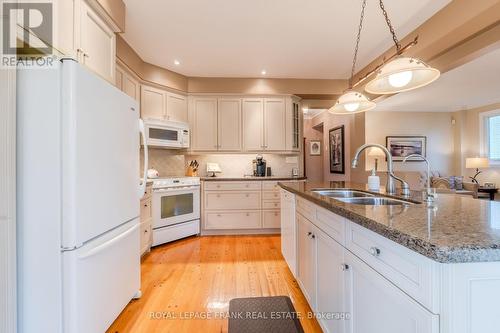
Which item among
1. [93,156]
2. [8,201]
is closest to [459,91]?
[93,156]

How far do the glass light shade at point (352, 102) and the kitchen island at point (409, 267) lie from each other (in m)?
0.98

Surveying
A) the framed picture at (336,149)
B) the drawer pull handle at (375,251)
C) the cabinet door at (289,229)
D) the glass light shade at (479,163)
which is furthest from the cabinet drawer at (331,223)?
the glass light shade at (479,163)

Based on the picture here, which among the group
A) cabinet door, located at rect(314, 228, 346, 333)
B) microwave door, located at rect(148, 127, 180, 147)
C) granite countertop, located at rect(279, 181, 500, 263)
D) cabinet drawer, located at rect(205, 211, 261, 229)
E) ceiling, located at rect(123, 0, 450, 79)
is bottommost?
cabinet drawer, located at rect(205, 211, 261, 229)

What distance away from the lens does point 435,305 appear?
66 cm

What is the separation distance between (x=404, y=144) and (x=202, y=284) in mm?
6339

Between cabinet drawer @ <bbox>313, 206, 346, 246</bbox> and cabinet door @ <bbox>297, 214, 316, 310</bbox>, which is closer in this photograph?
cabinet drawer @ <bbox>313, 206, 346, 246</bbox>

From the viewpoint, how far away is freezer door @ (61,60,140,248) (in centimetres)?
123

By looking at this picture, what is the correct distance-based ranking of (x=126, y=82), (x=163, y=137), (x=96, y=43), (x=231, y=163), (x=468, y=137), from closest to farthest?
(x=96, y=43) < (x=126, y=82) < (x=163, y=137) < (x=231, y=163) < (x=468, y=137)

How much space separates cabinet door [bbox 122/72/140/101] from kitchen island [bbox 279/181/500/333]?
2740mm

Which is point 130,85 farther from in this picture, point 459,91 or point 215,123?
point 459,91

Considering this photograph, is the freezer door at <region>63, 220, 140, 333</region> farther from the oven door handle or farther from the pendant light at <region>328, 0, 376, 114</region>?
the pendant light at <region>328, 0, 376, 114</region>

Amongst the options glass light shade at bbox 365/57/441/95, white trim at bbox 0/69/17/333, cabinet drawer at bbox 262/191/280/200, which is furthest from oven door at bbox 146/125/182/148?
glass light shade at bbox 365/57/441/95

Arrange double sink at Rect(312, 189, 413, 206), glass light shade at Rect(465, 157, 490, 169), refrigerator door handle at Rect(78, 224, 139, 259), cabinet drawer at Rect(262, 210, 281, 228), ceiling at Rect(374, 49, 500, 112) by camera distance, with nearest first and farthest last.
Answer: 1. refrigerator door handle at Rect(78, 224, 139, 259)
2. double sink at Rect(312, 189, 413, 206)
3. ceiling at Rect(374, 49, 500, 112)
4. cabinet drawer at Rect(262, 210, 281, 228)
5. glass light shade at Rect(465, 157, 490, 169)

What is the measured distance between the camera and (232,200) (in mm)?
3938
